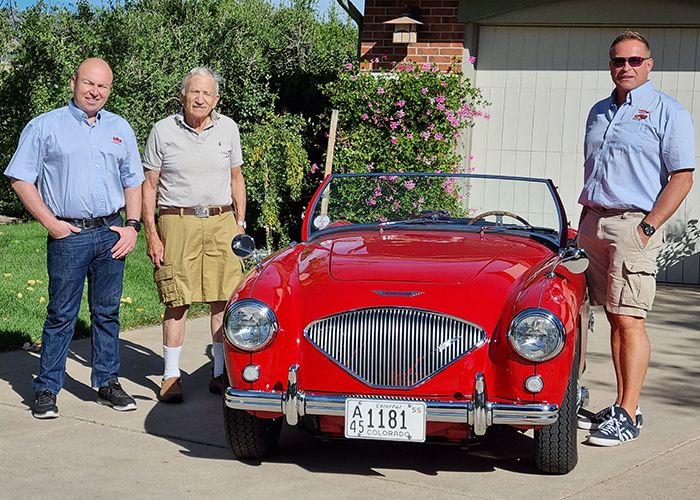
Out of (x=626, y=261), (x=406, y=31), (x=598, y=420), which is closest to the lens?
(x=626, y=261)

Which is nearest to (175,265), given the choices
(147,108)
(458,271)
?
(458,271)

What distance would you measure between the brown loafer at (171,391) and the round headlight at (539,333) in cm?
234

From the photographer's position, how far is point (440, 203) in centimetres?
537

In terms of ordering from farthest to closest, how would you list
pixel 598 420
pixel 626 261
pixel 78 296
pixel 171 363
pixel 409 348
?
1. pixel 171 363
2. pixel 78 296
3. pixel 598 420
4. pixel 626 261
5. pixel 409 348

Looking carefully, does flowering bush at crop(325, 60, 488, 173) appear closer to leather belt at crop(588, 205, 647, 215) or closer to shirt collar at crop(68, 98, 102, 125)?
leather belt at crop(588, 205, 647, 215)

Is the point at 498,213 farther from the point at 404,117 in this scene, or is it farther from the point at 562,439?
the point at 404,117

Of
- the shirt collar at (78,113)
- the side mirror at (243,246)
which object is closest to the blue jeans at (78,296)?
the shirt collar at (78,113)

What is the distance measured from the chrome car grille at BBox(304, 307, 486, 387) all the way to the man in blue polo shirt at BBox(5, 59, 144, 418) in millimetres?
1804

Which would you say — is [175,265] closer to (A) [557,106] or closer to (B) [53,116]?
(B) [53,116]

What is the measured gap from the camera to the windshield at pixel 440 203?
17.2 feet

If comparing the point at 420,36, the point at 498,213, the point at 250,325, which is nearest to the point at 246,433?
the point at 250,325

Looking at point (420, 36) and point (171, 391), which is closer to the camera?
point (171, 391)

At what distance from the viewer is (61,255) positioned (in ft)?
16.6

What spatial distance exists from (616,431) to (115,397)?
9.10ft
